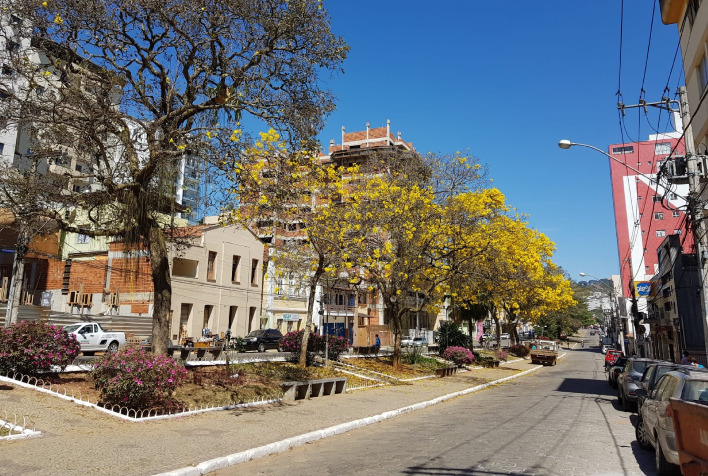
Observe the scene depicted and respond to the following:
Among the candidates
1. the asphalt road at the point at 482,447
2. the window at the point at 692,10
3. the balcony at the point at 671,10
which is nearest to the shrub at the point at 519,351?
the balcony at the point at 671,10

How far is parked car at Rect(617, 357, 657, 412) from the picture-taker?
559 inches

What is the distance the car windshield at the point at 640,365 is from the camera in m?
15.8

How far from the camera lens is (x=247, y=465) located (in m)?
7.57

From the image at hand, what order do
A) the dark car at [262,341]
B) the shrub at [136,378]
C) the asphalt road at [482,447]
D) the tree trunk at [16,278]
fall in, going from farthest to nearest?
the dark car at [262,341], the tree trunk at [16,278], the shrub at [136,378], the asphalt road at [482,447]

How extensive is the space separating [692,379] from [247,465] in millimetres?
7117

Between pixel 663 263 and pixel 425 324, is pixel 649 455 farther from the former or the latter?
pixel 425 324

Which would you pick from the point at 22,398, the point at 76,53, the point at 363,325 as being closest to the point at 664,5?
the point at 76,53

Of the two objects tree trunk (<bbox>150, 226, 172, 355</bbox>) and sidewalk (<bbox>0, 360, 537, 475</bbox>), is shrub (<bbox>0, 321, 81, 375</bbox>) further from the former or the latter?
tree trunk (<bbox>150, 226, 172, 355</bbox>)

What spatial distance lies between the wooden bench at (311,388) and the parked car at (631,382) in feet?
28.2

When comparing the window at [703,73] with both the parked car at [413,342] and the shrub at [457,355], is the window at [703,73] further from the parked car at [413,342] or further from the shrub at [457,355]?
the parked car at [413,342]

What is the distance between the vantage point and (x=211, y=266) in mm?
37875

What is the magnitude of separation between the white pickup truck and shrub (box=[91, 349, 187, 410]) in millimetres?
14438

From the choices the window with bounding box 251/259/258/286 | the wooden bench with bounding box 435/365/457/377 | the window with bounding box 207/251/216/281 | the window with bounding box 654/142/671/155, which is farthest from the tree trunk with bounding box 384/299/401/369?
the window with bounding box 251/259/258/286

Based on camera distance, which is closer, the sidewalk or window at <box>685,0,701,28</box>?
the sidewalk
